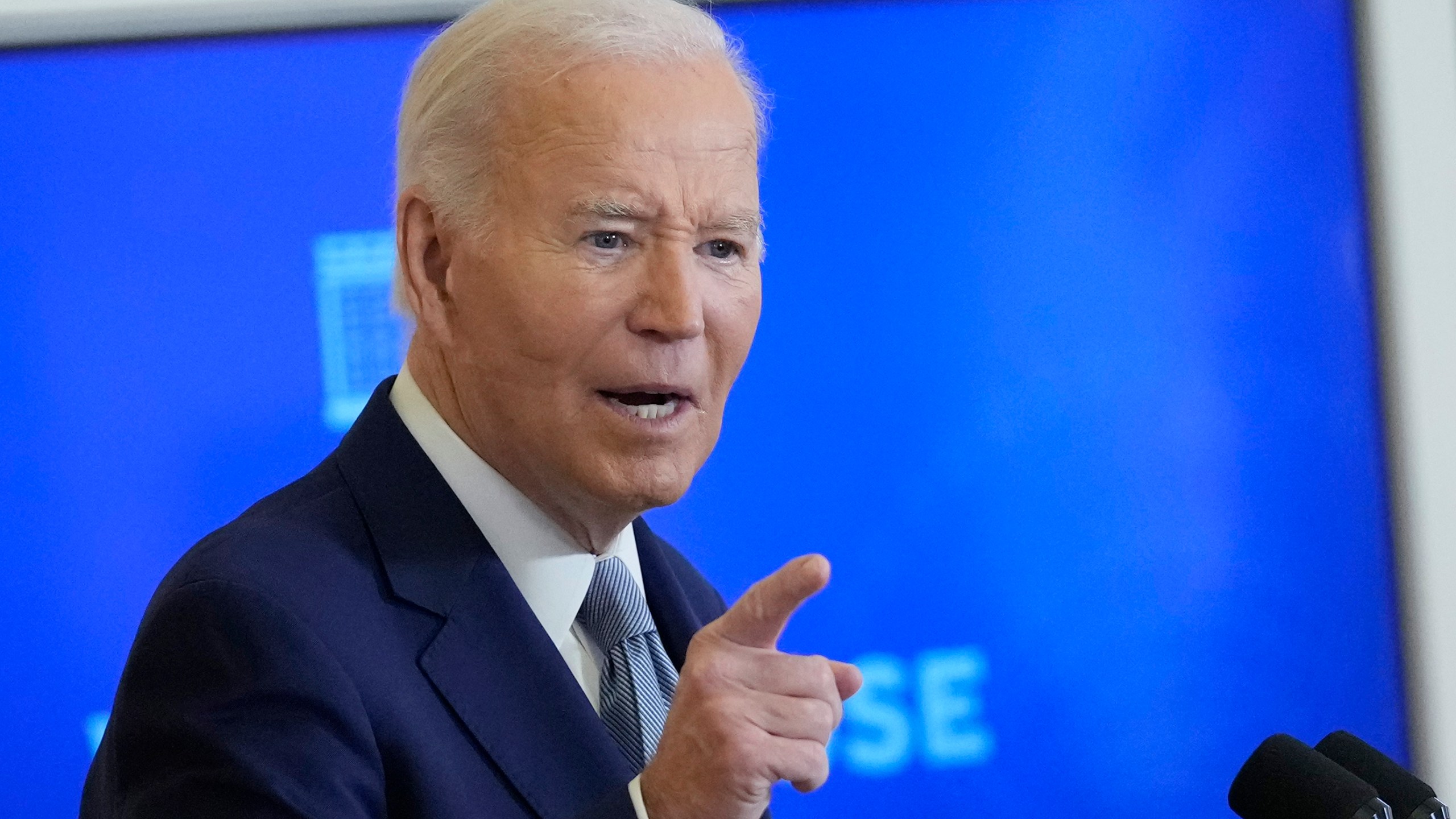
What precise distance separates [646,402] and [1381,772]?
2.28ft

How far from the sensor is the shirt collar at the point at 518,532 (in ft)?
4.13

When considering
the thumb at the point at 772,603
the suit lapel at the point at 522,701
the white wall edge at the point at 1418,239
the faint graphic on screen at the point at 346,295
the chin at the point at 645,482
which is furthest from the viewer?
the white wall edge at the point at 1418,239

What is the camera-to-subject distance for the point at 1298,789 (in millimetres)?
1109

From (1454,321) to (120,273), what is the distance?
7.93 ft

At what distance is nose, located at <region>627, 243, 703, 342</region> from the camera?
1216mm

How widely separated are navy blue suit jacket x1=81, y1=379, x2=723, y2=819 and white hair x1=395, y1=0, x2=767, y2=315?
Result: 8.9 inches

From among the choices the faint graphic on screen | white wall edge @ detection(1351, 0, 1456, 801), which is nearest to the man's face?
the faint graphic on screen

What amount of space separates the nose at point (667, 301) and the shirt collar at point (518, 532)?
197 mm

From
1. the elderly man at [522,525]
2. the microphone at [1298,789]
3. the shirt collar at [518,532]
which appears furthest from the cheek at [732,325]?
the microphone at [1298,789]

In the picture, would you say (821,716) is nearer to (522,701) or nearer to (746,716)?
(746,716)

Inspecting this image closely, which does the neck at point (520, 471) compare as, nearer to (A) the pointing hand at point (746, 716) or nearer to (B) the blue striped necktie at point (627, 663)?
(B) the blue striped necktie at point (627, 663)

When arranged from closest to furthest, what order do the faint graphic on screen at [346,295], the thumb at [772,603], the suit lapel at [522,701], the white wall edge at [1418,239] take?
the thumb at [772,603]
the suit lapel at [522,701]
the faint graphic on screen at [346,295]
the white wall edge at [1418,239]

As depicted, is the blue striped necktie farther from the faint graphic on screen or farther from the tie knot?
the faint graphic on screen

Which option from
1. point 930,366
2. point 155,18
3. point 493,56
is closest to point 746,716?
point 493,56
